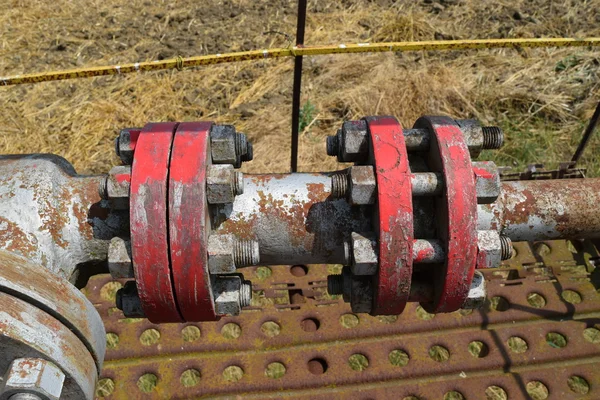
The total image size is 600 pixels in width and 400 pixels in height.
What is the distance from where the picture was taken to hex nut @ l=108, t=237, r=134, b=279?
1.00m

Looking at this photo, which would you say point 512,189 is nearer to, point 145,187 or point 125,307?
point 145,187

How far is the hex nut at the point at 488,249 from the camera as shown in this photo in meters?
1.05

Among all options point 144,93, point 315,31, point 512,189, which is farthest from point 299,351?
point 315,31

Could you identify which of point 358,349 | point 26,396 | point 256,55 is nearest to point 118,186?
point 26,396

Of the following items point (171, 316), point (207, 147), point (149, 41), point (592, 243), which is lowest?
point (171, 316)

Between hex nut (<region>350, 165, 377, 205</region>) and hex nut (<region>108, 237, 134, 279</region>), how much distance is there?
0.44m

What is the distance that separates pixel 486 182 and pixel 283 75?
3.64m

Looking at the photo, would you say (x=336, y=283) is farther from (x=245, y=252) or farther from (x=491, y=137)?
(x=491, y=137)

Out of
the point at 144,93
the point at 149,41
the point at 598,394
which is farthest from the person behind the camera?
the point at 149,41

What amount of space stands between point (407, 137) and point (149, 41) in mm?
4185

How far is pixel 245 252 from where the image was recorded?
106cm

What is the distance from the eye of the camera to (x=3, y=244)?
3.28ft

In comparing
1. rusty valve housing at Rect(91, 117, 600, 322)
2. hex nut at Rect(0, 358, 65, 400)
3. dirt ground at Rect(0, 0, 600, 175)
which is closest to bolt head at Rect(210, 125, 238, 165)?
rusty valve housing at Rect(91, 117, 600, 322)

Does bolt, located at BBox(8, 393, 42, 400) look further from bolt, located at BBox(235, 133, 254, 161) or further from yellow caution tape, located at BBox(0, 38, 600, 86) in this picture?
yellow caution tape, located at BBox(0, 38, 600, 86)
